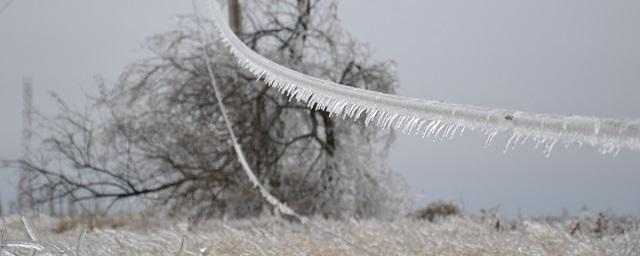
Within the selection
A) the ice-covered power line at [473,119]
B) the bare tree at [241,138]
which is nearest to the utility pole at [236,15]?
the bare tree at [241,138]

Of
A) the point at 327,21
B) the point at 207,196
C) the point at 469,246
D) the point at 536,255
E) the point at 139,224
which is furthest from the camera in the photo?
the point at 327,21

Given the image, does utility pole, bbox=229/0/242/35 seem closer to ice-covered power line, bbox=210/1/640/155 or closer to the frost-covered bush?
the frost-covered bush

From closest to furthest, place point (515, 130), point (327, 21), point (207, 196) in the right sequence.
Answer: point (515, 130) → point (207, 196) → point (327, 21)

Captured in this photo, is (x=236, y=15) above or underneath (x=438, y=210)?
above

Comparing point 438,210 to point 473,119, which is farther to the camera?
point 438,210

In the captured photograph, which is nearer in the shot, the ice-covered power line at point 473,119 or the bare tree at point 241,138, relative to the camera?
the ice-covered power line at point 473,119

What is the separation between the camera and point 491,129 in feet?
5.69

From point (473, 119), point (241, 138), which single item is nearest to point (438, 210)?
point (241, 138)

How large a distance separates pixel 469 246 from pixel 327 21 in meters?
6.68

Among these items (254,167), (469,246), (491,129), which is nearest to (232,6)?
(254,167)

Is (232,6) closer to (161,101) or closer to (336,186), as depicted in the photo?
(161,101)

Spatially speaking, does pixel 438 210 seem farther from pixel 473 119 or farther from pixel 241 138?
pixel 473 119

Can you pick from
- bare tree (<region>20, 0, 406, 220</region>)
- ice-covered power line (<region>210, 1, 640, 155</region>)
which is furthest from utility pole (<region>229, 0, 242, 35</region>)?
ice-covered power line (<region>210, 1, 640, 155</region>)

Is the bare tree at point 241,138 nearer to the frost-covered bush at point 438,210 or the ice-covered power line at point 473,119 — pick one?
the frost-covered bush at point 438,210
